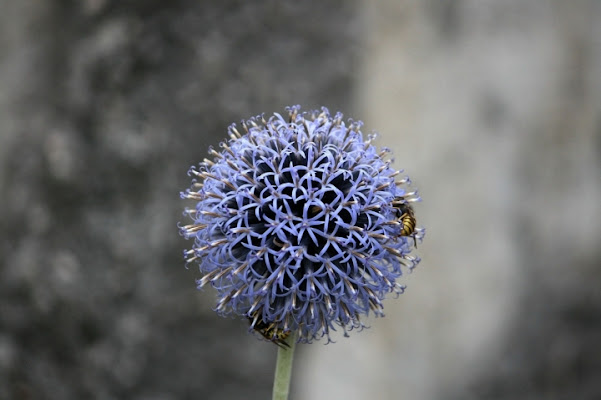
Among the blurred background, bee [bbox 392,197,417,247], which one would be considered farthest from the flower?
the blurred background

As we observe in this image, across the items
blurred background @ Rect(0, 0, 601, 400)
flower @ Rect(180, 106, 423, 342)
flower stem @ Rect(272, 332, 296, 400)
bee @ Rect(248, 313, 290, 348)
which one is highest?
blurred background @ Rect(0, 0, 601, 400)

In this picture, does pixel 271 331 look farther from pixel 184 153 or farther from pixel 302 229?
pixel 184 153

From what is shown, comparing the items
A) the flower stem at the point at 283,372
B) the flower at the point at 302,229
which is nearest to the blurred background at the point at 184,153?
the flower at the point at 302,229

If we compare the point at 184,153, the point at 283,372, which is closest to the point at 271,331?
the point at 283,372

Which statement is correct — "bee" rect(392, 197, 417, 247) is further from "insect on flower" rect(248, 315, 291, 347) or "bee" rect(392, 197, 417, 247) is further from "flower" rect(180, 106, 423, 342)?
"insect on flower" rect(248, 315, 291, 347)

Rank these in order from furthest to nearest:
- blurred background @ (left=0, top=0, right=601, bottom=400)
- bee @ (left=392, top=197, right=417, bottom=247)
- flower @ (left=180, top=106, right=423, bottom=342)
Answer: blurred background @ (left=0, top=0, right=601, bottom=400)
bee @ (left=392, top=197, right=417, bottom=247)
flower @ (left=180, top=106, right=423, bottom=342)

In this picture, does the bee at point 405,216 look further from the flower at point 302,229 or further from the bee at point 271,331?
the bee at point 271,331

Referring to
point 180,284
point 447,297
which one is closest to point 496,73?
point 447,297
